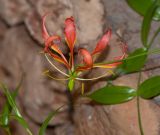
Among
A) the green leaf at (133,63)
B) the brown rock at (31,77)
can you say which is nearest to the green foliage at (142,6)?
the green leaf at (133,63)

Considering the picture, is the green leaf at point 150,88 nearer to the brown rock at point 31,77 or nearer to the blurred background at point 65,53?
the blurred background at point 65,53

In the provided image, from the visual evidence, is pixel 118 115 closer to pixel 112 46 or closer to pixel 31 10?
pixel 112 46

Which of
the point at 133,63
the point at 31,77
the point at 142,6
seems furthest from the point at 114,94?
the point at 31,77

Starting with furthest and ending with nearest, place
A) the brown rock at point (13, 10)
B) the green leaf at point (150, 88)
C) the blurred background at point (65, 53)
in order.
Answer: the brown rock at point (13, 10) < the blurred background at point (65, 53) < the green leaf at point (150, 88)

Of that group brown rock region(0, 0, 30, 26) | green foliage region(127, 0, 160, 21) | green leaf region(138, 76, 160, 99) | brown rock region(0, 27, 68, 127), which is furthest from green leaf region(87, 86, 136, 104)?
brown rock region(0, 0, 30, 26)

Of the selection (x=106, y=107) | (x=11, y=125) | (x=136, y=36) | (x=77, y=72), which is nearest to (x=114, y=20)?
(x=136, y=36)

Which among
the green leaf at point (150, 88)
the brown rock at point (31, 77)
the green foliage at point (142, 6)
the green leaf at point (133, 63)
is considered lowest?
the brown rock at point (31, 77)

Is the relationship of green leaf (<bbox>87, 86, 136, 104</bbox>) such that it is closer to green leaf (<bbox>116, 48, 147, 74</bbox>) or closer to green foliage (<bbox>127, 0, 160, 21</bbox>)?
green leaf (<bbox>116, 48, 147, 74</bbox>)
